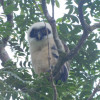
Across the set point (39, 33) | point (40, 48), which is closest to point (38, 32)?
point (39, 33)

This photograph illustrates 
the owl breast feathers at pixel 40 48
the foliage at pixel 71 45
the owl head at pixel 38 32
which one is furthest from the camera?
the owl head at pixel 38 32

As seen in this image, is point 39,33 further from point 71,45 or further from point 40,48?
point 71,45

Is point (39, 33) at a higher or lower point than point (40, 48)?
higher

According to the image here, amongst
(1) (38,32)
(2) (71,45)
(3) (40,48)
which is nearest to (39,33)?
(1) (38,32)

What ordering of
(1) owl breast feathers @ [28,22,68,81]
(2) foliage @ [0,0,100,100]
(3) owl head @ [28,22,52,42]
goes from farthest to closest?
1. (3) owl head @ [28,22,52,42]
2. (1) owl breast feathers @ [28,22,68,81]
3. (2) foliage @ [0,0,100,100]

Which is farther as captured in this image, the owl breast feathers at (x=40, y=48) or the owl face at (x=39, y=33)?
the owl face at (x=39, y=33)

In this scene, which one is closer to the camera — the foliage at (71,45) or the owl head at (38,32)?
the foliage at (71,45)

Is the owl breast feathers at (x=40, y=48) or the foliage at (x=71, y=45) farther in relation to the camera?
the owl breast feathers at (x=40, y=48)

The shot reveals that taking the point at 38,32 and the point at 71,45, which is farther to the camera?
the point at 38,32

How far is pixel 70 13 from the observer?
5.73 m

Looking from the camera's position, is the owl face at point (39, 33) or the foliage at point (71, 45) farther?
the owl face at point (39, 33)

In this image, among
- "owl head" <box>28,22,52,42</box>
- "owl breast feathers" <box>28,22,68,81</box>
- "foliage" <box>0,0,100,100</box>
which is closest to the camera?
"foliage" <box>0,0,100,100</box>

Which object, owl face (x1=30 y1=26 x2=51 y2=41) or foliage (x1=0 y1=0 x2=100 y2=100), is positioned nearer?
foliage (x1=0 y1=0 x2=100 y2=100)

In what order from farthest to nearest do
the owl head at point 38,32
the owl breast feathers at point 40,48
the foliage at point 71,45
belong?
the owl head at point 38,32 < the owl breast feathers at point 40,48 < the foliage at point 71,45
